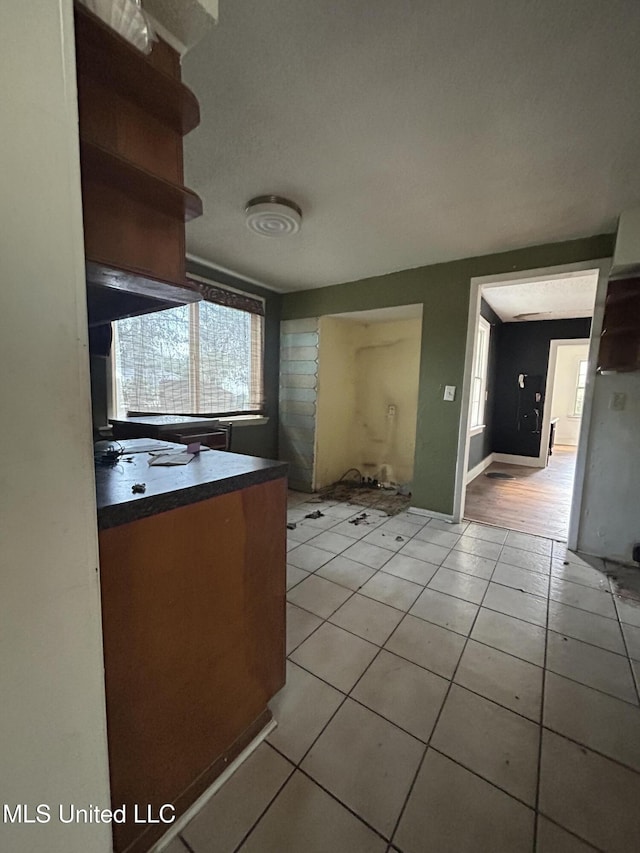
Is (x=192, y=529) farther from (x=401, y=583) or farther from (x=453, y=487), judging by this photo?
(x=453, y=487)

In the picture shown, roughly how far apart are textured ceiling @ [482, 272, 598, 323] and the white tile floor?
2.65 metres

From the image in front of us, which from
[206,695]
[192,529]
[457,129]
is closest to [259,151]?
[457,129]

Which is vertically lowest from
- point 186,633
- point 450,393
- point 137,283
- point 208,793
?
point 208,793

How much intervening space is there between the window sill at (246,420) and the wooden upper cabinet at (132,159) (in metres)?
2.50

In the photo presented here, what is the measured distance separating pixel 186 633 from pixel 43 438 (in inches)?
26.1

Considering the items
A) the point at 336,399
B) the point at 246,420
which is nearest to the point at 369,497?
the point at 336,399

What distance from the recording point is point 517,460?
18.5ft

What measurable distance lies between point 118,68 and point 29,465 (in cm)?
88

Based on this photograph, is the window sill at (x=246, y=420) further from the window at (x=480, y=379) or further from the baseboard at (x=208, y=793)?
the window at (x=480, y=379)

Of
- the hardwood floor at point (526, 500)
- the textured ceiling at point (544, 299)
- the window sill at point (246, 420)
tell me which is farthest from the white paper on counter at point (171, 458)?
the textured ceiling at point (544, 299)

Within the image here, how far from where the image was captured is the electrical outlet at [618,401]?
2.35m

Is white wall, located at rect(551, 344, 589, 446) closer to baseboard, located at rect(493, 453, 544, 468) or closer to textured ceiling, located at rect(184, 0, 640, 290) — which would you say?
baseboard, located at rect(493, 453, 544, 468)

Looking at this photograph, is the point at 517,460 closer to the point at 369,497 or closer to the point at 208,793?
the point at 369,497

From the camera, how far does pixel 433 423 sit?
3.13 meters
